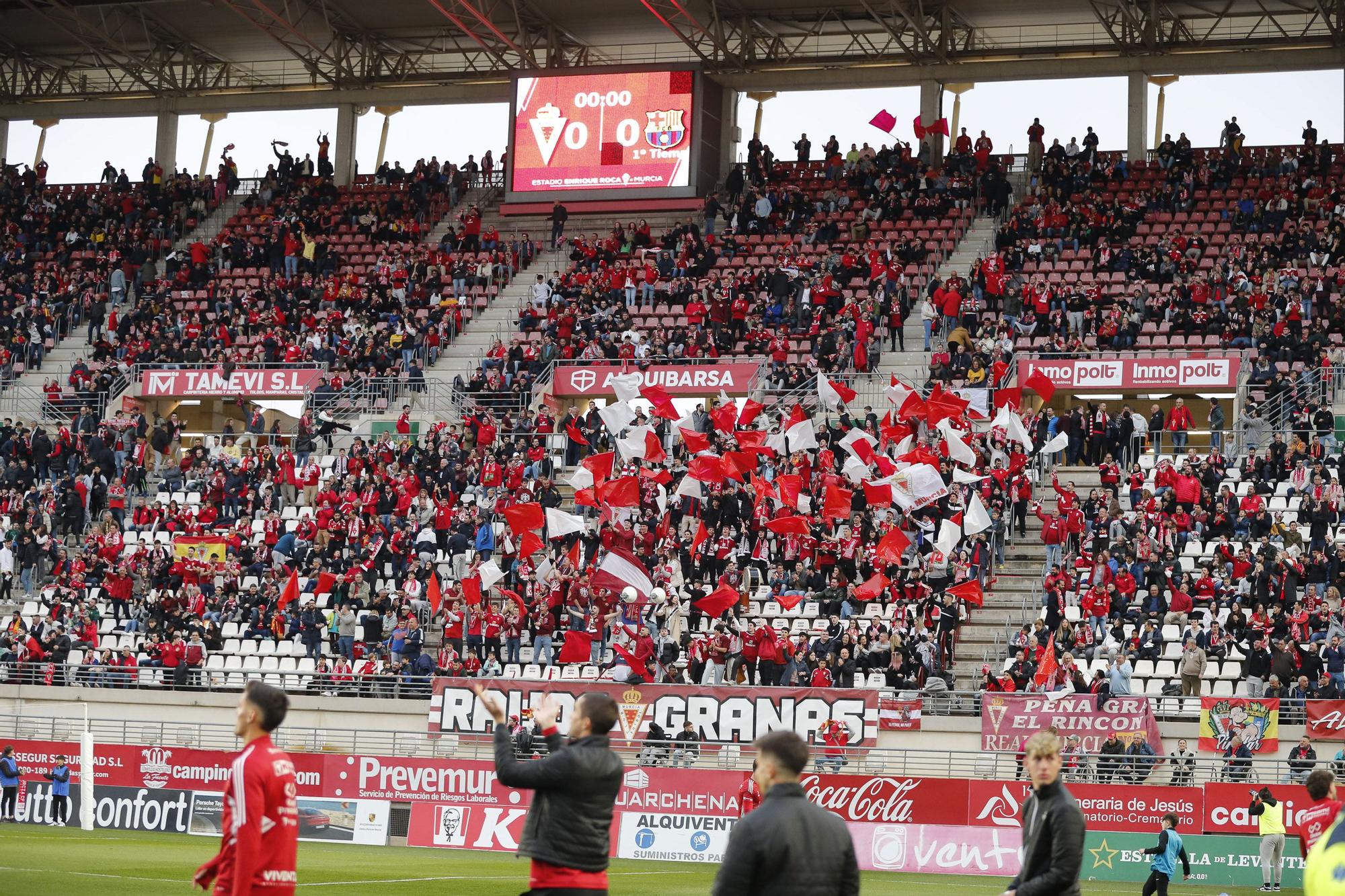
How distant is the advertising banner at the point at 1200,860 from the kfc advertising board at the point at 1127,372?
15843mm

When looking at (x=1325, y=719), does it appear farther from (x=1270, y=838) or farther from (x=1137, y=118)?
(x=1137, y=118)

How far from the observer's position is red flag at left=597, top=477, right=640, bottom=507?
Result: 33844mm

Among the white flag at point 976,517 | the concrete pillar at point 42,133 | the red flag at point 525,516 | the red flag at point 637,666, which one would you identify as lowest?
the red flag at point 637,666

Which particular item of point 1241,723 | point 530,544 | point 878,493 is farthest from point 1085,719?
point 530,544

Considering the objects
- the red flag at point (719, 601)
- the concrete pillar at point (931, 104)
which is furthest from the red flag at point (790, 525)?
the concrete pillar at point (931, 104)

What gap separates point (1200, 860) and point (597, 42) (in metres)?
35.4

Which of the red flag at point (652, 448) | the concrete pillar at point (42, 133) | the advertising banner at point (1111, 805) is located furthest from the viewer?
the concrete pillar at point (42, 133)

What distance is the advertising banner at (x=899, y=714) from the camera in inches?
1188

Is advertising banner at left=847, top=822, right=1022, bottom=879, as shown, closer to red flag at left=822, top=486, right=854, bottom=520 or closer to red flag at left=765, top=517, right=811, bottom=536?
red flag at left=765, top=517, right=811, bottom=536

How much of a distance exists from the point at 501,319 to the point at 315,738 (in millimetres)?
19021

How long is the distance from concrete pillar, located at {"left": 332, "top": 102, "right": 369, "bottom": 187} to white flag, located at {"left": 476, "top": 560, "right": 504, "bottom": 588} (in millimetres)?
26197

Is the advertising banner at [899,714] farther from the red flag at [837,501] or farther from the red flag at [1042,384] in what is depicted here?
the red flag at [1042,384]

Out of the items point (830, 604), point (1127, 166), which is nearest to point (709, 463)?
point (830, 604)

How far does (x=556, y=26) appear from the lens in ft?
175
